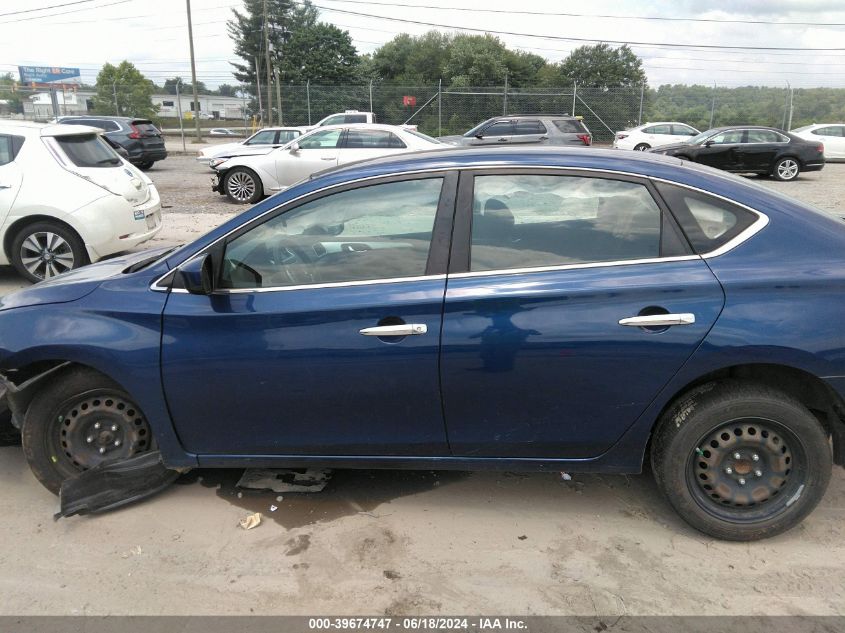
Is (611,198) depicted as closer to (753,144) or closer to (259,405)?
(259,405)

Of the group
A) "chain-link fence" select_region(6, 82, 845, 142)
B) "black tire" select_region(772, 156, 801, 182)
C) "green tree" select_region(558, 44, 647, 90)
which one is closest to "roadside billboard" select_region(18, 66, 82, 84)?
"chain-link fence" select_region(6, 82, 845, 142)

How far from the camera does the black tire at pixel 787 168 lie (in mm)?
18016

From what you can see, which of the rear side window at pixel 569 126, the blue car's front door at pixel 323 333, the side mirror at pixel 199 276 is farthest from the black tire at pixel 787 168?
the side mirror at pixel 199 276

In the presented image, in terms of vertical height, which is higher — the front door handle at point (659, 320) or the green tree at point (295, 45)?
the green tree at point (295, 45)

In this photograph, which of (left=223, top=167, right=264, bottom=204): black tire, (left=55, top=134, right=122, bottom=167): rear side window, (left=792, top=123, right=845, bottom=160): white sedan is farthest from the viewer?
(left=792, top=123, right=845, bottom=160): white sedan

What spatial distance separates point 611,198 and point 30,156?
6.67m

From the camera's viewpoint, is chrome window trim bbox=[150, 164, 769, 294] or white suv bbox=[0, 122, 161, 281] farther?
white suv bbox=[0, 122, 161, 281]

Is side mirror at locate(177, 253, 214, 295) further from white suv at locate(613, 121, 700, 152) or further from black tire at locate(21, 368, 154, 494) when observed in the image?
white suv at locate(613, 121, 700, 152)

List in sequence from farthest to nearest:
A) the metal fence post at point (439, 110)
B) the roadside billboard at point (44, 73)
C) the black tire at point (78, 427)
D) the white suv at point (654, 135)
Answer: the roadside billboard at point (44, 73) < the metal fence post at point (439, 110) < the white suv at point (654, 135) < the black tire at point (78, 427)

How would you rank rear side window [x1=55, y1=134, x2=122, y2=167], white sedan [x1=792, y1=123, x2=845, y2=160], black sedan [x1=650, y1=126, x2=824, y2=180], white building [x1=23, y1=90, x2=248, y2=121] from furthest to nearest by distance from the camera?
white building [x1=23, y1=90, x2=248, y2=121] < white sedan [x1=792, y1=123, x2=845, y2=160] < black sedan [x1=650, y1=126, x2=824, y2=180] < rear side window [x1=55, y1=134, x2=122, y2=167]

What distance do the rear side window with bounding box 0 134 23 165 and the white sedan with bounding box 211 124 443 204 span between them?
20.1 feet

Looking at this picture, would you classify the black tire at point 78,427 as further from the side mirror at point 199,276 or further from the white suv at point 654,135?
the white suv at point 654,135

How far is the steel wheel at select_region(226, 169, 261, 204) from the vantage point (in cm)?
1348

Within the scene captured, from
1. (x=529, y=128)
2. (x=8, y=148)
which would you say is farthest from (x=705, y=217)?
(x=529, y=128)
